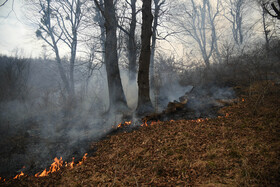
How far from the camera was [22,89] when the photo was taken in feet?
28.0

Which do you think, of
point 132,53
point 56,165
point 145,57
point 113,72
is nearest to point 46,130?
point 56,165

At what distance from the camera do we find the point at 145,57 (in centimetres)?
589

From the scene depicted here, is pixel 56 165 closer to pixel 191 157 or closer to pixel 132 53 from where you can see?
pixel 191 157

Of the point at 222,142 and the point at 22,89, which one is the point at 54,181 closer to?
the point at 222,142

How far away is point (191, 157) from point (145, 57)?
13.3 feet

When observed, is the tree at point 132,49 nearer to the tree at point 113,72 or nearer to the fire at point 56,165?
the tree at point 113,72

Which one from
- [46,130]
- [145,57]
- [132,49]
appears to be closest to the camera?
[145,57]

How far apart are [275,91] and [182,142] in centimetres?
433

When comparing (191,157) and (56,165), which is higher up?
(191,157)

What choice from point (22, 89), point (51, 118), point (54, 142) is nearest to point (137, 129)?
point (54, 142)

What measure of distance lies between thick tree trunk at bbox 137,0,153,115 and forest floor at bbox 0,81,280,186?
1.72 meters

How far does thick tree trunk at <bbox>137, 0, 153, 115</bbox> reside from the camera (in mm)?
5824

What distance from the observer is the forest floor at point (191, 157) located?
7.33ft

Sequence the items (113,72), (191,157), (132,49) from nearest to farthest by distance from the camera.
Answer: (191,157), (113,72), (132,49)
